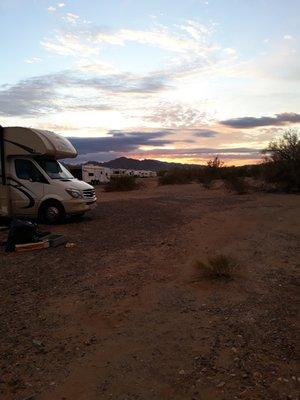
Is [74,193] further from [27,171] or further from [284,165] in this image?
[284,165]

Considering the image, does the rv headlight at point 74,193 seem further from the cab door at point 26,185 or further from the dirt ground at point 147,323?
the dirt ground at point 147,323

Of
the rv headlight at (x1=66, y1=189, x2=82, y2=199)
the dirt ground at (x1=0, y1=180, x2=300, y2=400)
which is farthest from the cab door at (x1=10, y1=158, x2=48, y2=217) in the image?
the dirt ground at (x1=0, y1=180, x2=300, y2=400)

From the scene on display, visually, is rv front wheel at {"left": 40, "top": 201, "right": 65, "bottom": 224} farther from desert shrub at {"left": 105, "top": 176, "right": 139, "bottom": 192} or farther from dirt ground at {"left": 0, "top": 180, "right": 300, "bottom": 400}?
desert shrub at {"left": 105, "top": 176, "right": 139, "bottom": 192}

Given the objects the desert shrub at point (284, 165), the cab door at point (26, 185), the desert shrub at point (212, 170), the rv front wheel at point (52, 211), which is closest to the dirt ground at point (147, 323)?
the rv front wheel at point (52, 211)

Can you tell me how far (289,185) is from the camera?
96.5ft

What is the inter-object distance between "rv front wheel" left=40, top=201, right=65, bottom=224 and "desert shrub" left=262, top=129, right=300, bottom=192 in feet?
59.2

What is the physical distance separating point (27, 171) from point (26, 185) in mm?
438

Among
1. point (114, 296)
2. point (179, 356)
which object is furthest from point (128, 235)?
point (179, 356)

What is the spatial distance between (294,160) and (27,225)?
915 inches

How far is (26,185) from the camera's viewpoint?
49.3ft

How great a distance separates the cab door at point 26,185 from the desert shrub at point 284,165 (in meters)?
18.5

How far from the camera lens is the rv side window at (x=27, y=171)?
49.3 ft

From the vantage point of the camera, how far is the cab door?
15.0m

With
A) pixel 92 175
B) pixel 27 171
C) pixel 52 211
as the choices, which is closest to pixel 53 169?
pixel 27 171
